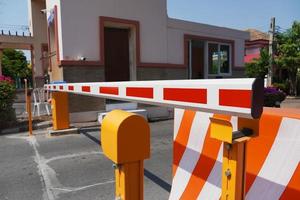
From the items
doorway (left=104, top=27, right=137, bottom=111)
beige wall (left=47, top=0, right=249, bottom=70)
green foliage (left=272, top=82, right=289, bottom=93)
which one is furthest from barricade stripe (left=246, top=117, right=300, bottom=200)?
green foliage (left=272, top=82, right=289, bottom=93)

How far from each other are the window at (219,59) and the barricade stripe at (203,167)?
453 inches

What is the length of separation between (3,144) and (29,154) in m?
1.43

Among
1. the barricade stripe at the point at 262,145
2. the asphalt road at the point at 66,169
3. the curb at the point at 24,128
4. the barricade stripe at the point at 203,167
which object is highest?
the barricade stripe at the point at 262,145

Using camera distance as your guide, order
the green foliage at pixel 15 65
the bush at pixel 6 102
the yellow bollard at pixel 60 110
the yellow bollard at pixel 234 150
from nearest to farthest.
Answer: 1. the yellow bollard at pixel 234 150
2. the yellow bollard at pixel 60 110
3. the bush at pixel 6 102
4. the green foliage at pixel 15 65

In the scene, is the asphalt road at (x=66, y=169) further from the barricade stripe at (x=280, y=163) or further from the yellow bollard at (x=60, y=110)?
the barricade stripe at (x=280, y=163)

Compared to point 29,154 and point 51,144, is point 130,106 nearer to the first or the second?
point 51,144

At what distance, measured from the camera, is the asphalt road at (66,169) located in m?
3.82

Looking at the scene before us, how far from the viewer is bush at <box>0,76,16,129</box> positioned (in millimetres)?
8406

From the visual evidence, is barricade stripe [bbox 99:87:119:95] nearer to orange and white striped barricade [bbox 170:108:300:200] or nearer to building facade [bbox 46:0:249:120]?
orange and white striped barricade [bbox 170:108:300:200]

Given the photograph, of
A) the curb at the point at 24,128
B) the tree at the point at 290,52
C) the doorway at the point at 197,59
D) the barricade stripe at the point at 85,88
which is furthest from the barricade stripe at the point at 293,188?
the tree at the point at 290,52

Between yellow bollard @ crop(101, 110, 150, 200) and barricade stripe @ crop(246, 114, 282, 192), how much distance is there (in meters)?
1.05

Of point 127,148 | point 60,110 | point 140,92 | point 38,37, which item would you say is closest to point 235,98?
point 127,148

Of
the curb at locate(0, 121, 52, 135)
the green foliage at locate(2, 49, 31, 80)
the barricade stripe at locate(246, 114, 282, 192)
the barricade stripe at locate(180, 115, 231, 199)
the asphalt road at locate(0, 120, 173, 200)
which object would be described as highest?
the green foliage at locate(2, 49, 31, 80)

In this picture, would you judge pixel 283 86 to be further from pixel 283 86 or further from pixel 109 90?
pixel 109 90
